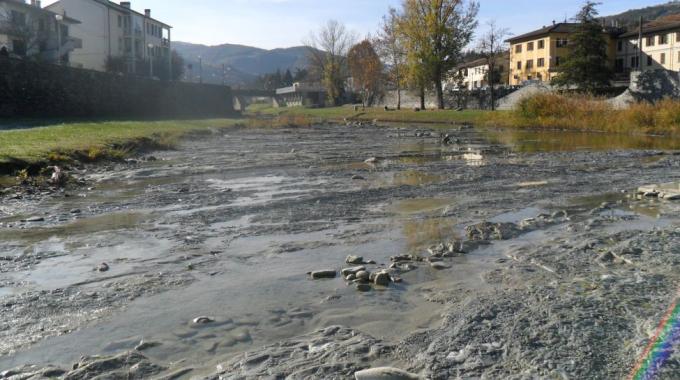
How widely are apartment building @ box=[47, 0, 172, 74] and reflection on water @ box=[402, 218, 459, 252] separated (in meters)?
69.6

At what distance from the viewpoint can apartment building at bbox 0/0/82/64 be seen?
57875mm

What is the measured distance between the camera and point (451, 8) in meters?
67.5

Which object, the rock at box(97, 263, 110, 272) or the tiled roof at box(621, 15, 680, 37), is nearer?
the rock at box(97, 263, 110, 272)

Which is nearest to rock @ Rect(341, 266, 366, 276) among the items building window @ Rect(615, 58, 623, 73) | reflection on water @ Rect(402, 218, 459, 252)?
reflection on water @ Rect(402, 218, 459, 252)

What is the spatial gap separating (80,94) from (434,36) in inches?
1483

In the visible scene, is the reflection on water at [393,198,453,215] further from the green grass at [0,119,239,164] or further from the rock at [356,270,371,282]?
the green grass at [0,119,239,164]

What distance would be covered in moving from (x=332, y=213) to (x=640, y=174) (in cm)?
952

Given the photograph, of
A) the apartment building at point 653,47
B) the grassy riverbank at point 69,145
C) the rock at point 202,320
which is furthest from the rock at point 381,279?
the apartment building at point 653,47

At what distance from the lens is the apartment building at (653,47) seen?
3093 inches

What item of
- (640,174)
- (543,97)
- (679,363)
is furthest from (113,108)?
(679,363)

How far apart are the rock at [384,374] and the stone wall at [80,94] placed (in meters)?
38.5

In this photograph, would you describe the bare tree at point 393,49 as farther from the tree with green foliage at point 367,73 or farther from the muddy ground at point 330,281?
the muddy ground at point 330,281

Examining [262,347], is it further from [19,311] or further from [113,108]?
[113,108]

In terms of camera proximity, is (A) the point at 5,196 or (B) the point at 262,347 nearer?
(B) the point at 262,347
